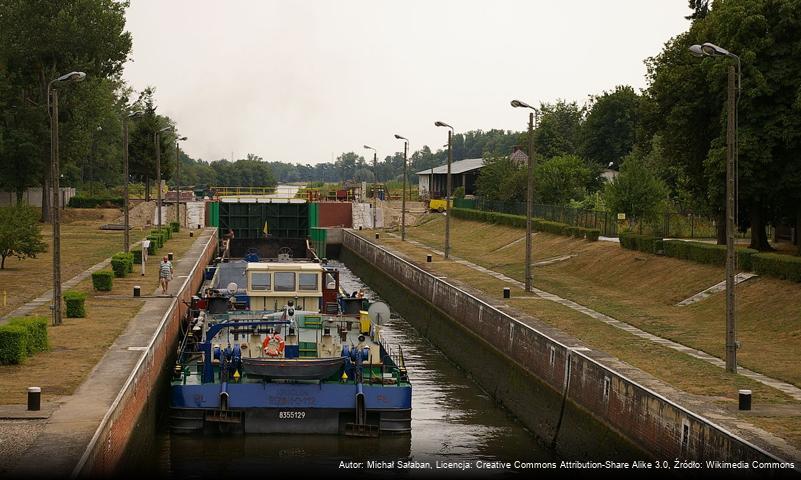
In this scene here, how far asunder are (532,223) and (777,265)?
3637 cm

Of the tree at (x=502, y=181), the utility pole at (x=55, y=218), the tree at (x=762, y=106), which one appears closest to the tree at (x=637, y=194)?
the tree at (x=762, y=106)

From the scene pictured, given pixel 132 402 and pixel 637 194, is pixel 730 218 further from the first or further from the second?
pixel 637 194

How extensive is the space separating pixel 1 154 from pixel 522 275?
4740 cm

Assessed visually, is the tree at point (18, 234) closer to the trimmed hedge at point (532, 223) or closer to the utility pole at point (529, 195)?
the utility pole at point (529, 195)

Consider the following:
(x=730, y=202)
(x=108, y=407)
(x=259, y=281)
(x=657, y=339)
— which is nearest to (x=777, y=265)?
(x=657, y=339)

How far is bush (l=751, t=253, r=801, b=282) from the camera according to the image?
40.1m

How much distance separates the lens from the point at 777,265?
41531 mm

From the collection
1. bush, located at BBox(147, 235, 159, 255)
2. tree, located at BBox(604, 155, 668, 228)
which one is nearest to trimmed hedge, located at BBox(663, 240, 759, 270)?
tree, located at BBox(604, 155, 668, 228)

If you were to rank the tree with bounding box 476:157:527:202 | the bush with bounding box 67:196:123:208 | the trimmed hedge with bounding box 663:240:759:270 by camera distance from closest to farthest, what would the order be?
the trimmed hedge with bounding box 663:240:759:270 → the tree with bounding box 476:157:527:202 → the bush with bounding box 67:196:123:208

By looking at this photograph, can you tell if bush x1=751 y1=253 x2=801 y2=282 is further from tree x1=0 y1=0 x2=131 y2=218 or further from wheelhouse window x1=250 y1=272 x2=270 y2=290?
tree x1=0 y1=0 x2=131 y2=218

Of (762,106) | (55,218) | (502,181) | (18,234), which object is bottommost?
(18,234)

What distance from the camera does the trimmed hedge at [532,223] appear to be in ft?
222

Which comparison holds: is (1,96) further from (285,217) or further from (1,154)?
(285,217)

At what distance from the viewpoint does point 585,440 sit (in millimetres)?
27781
